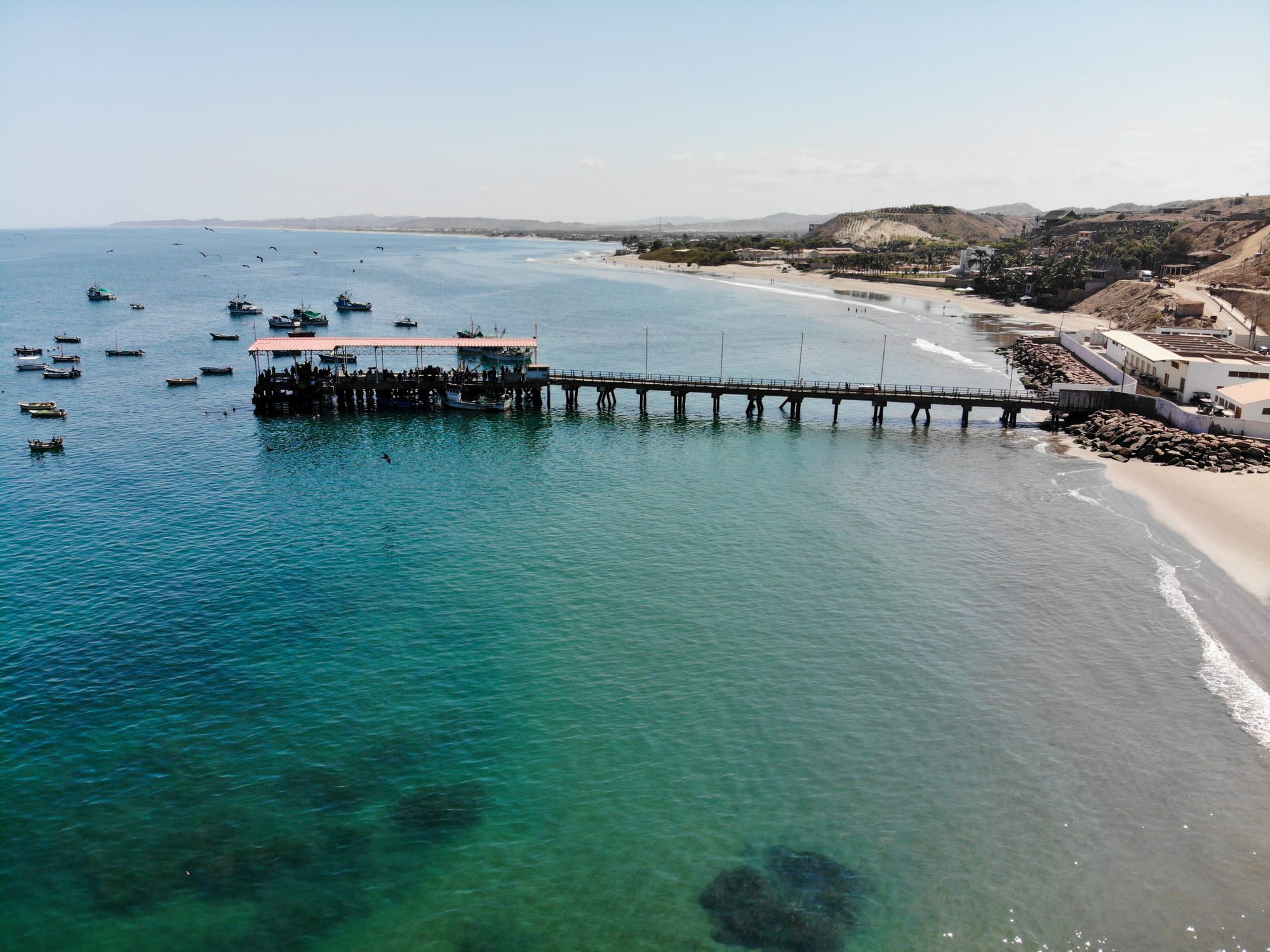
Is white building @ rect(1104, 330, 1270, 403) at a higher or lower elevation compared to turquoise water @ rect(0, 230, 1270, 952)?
higher

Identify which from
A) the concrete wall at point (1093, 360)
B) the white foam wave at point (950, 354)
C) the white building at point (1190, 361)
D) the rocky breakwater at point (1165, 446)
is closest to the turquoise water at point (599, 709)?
the rocky breakwater at point (1165, 446)

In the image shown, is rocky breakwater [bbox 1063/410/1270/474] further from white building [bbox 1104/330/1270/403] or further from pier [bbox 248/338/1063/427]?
pier [bbox 248/338/1063/427]

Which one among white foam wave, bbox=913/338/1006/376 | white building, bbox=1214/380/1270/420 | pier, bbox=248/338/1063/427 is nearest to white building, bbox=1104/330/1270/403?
white building, bbox=1214/380/1270/420

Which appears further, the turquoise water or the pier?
the pier

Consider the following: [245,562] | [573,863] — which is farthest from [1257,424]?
[245,562]

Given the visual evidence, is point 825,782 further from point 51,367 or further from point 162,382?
point 51,367
